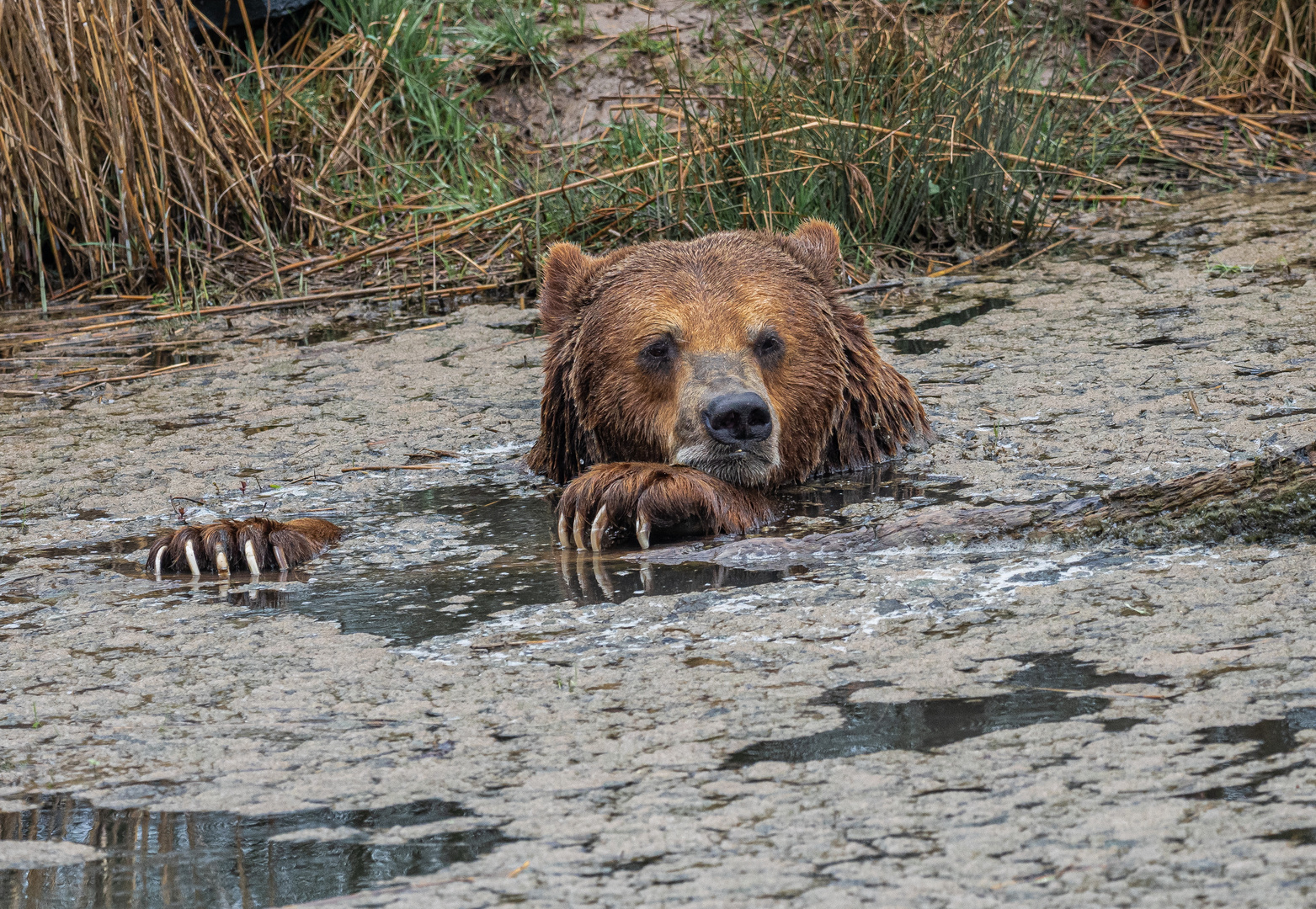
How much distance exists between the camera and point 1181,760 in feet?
8.29

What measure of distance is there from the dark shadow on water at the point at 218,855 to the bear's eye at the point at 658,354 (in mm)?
2631

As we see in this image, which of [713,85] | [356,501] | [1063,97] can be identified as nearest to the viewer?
[356,501]

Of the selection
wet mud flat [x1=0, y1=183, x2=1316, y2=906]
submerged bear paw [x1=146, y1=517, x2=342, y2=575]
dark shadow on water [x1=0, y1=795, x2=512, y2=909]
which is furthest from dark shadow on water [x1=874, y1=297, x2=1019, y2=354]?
dark shadow on water [x1=0, y1=795, x2=512, y2=909]

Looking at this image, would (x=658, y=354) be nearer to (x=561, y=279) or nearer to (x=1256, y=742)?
(x=561, y=279)

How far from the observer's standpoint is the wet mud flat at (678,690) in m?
2.36

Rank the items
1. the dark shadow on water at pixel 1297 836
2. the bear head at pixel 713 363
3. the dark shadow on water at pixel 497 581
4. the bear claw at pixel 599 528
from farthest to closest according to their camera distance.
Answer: the bear head at pixel 713 363, the bear claw at pixel 599 528, the dark shadow on water at pixel 497 581, the dark shadow on water at pixel 1297 836

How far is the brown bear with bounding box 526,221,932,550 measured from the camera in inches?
180

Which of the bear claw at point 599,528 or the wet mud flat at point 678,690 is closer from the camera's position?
the wet mud flat at point 678,690

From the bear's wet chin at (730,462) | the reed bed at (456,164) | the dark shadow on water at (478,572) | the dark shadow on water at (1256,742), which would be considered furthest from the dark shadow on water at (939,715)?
the reed bed at (456,164)

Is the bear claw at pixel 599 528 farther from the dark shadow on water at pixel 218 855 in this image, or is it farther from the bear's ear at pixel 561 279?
the dark shadow on water at pixel 218 855

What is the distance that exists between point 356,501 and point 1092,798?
3.23 meters

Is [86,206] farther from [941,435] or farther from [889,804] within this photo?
[889,804]

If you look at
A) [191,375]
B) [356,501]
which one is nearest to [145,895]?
[356,501]

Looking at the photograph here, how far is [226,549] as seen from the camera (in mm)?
4355
